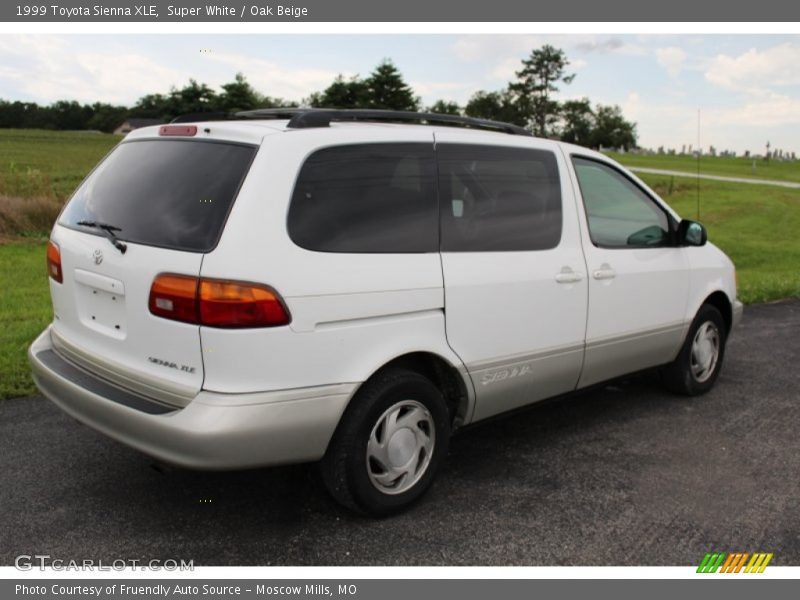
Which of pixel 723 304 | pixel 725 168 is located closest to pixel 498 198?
pixel 723 304

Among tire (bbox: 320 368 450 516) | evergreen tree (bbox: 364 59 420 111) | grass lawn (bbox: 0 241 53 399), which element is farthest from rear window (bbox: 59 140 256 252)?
evergreen tree (bbox: 364 59 420 111)

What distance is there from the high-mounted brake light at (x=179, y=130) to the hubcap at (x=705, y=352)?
3.82 meters

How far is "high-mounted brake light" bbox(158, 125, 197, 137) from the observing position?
11.4 ft

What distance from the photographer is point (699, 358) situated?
561 centimetres

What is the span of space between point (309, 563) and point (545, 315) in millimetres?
1821

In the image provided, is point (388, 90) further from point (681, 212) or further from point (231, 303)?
point (231, 303)

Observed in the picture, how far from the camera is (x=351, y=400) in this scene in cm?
338

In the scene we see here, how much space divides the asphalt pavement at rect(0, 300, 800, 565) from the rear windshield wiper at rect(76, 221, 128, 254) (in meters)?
1.26

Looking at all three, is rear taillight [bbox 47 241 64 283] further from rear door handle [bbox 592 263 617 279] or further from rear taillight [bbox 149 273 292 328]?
rear door handle [bbox 592 263 617 279]

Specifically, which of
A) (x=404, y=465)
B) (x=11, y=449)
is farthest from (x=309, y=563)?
(x=11, y=449)

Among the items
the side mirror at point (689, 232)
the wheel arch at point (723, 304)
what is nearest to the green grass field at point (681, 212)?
the wheel arch at point (723, 304)

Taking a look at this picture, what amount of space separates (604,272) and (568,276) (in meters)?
0.36

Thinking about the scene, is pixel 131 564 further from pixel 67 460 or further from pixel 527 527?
pixel 527 527

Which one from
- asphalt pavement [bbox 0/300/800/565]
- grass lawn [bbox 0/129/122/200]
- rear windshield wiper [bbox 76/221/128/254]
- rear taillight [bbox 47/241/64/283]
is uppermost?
grass lawn [bbox 0/129/122/200]
